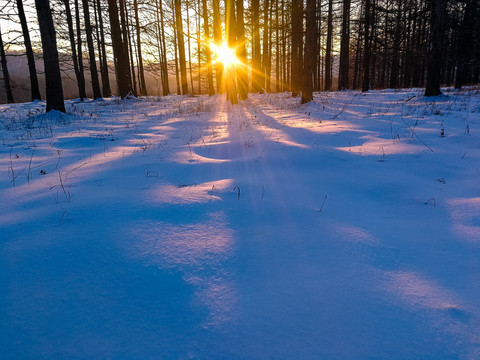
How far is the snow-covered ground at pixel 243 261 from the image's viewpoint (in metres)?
0.82

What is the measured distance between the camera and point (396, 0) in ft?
66.4

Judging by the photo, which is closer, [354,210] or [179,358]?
[179,358]

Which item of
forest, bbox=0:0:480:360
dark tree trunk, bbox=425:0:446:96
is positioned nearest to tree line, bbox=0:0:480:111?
dark tree trunk, bbox=425:0:446:96

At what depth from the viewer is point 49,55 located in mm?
7453

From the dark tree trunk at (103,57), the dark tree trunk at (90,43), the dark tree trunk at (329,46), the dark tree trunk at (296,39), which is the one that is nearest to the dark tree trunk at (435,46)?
the dark tree trunk at (296,39)

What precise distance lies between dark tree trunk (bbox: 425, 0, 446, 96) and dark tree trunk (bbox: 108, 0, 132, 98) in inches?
501

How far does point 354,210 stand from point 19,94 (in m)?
78.7

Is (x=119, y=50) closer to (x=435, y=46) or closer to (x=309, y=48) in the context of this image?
(x=309, y=48)

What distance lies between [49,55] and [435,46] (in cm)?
1164

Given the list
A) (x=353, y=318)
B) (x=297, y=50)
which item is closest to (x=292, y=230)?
(x=353, y=318)

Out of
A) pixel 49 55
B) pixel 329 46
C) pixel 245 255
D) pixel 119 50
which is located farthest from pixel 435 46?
pixel 119 50

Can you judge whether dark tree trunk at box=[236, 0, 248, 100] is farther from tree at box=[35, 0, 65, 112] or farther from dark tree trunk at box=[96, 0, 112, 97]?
dark tree trunk at box=[96, 0, 112, 97]

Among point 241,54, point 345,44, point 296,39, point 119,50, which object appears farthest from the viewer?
point 345,44

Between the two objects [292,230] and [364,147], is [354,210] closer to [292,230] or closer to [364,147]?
[292,230]
